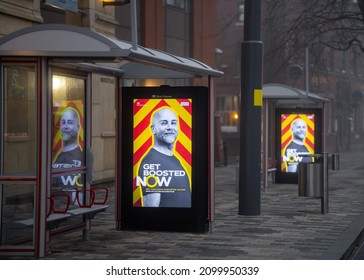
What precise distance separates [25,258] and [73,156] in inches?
72.4

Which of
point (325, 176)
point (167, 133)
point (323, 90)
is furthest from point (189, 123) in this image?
point (323, 90)

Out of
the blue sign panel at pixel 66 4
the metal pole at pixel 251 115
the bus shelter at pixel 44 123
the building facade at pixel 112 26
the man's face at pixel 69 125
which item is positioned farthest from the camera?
the blue sign panel at pixel 66 4

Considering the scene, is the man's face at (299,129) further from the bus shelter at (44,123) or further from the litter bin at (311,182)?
the bus shelter at (44,123)

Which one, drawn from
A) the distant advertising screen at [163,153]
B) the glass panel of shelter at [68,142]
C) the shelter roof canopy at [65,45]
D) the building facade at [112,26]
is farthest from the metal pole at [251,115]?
the shelter roof canopy at [65,45]

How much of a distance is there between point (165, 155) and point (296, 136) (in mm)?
10265

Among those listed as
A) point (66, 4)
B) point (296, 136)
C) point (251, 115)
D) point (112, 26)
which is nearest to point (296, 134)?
point (296, 136)

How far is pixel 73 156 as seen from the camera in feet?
37.3

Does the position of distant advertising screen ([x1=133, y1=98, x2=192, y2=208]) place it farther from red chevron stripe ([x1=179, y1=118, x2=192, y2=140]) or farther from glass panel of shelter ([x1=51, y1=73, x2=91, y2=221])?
glass panel of shelter ([x1=51, y1=73, x2=91, y2=221])

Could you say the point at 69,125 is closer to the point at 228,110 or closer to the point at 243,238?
the point at 243,238

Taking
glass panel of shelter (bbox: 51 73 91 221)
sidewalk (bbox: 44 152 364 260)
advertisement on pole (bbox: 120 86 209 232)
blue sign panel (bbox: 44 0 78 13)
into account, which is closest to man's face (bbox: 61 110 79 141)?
glass panel of shelter (bbox: 51 73 91 221)

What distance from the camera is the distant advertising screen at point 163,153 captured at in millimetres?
11891

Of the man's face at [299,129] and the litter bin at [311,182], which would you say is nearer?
the litter bin at [311,182]

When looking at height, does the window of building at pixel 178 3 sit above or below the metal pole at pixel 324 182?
above

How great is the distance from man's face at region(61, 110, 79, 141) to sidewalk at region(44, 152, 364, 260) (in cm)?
137
